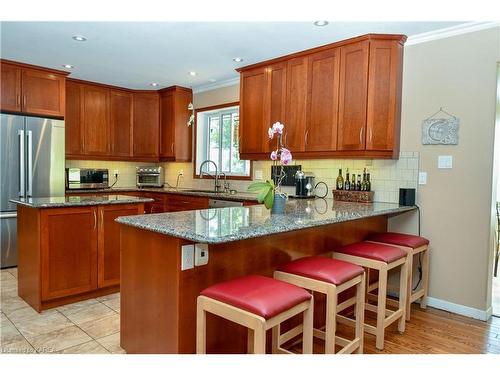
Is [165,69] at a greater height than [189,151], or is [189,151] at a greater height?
[165,69]


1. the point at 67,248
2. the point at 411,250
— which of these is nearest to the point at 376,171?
the point at 411,250

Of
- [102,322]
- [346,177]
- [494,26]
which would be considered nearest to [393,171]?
[346,177]

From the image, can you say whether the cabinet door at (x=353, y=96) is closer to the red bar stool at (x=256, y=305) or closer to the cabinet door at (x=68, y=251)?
the red bar stool at (x=256, y=305)

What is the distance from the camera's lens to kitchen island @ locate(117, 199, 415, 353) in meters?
1.76

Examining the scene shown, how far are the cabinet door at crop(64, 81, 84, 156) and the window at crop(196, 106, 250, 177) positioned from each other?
68.0 inches


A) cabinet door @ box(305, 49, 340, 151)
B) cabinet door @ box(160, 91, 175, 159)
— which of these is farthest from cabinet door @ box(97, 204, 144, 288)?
cabinet door @ box(160, 91, 175, 159)

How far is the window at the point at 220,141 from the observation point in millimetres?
5160

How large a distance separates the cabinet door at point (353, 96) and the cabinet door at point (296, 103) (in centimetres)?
43

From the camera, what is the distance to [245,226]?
183cm

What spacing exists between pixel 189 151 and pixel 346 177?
9.28 ft

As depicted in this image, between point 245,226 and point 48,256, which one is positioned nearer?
point 245,226

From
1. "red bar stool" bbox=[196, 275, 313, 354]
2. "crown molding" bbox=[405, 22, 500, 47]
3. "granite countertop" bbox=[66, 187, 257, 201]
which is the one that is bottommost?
"red bar stool" bbox=[196, 275, 313, 354]

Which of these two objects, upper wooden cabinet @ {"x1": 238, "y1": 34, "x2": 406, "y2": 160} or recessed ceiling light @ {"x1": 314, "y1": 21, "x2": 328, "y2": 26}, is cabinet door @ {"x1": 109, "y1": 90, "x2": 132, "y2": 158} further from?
recessed ceiling light @ {"x1": 314, "y1": 21, "x2": 328, "y2": 26}

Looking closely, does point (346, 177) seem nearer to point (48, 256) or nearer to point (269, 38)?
point (269, 38)
